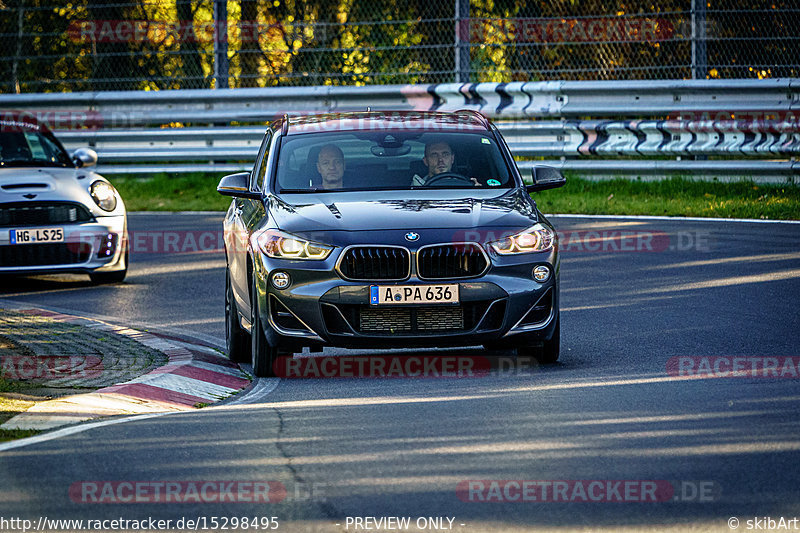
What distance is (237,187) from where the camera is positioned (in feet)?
30.4

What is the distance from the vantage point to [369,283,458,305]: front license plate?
26.3 feet

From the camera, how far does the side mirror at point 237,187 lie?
29.9 ft

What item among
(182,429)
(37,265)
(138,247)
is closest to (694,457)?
(182,429)

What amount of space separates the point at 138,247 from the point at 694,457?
11.0m

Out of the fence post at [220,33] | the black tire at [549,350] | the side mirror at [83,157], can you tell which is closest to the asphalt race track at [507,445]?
the black tire at [549,350]

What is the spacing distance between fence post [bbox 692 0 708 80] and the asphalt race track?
7.97m

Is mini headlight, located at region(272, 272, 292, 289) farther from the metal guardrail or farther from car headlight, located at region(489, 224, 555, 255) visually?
the metal guardrail

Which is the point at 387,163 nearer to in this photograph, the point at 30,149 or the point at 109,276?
the point at 109,276

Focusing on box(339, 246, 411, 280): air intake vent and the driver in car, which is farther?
the driver in car

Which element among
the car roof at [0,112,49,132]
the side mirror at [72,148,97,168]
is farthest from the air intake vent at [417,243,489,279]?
the car roof at [0,112,49,132]

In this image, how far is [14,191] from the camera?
12.6 m

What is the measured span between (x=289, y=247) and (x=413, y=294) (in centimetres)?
78

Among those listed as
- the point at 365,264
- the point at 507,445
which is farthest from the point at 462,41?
the point at 507,445

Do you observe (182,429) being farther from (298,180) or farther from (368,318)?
(298,180)
